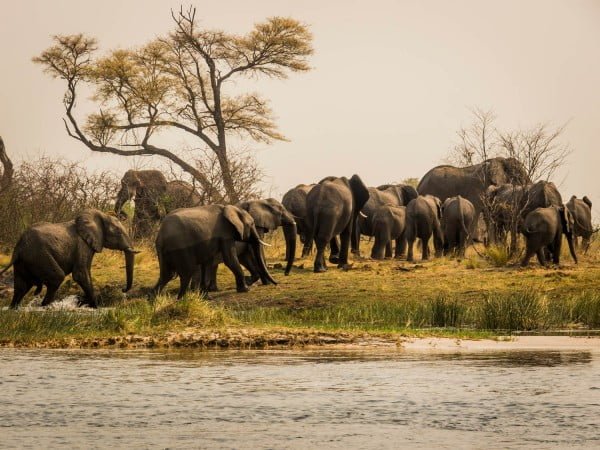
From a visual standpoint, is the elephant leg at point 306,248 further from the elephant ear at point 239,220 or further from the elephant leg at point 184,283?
the elephant leg at point 184,283

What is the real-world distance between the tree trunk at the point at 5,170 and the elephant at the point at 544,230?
12.9 m

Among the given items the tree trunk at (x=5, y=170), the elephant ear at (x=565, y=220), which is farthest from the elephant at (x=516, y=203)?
the tree trunk at (x=5, y=170)

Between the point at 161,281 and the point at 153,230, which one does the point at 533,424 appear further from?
the point at 153,230

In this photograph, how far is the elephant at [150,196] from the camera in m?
35.6

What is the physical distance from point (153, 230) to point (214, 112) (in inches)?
527

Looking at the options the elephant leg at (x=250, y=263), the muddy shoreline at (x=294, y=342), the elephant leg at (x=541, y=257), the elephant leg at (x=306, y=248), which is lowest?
the muddy shoreline at (x=294, y=342)

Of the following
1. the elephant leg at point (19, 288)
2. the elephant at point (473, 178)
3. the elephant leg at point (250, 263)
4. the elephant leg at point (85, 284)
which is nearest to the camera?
the elephant leg at point (19, 288)

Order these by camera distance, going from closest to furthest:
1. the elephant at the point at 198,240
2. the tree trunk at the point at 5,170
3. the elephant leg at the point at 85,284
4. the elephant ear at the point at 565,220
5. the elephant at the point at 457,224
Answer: the elephant at the point at 198,240 < the elephant leg at the point at 85,284 < the elephant ear at the point at 565,220 < the elephant at the point at 457,224 < the tree trunk at the point at 5,170

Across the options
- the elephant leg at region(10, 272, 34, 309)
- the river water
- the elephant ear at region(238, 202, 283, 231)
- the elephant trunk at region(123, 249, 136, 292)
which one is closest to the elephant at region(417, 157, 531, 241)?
the elephant ear at region(238, 202, 283, 231)

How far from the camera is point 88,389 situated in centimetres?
1230

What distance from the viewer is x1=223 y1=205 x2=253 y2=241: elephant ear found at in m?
22.8

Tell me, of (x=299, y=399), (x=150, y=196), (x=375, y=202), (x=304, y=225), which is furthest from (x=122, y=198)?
(x=299, y=399)

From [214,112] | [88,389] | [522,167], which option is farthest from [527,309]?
[214,112]

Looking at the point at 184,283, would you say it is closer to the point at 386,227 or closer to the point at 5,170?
the point at 386,227
